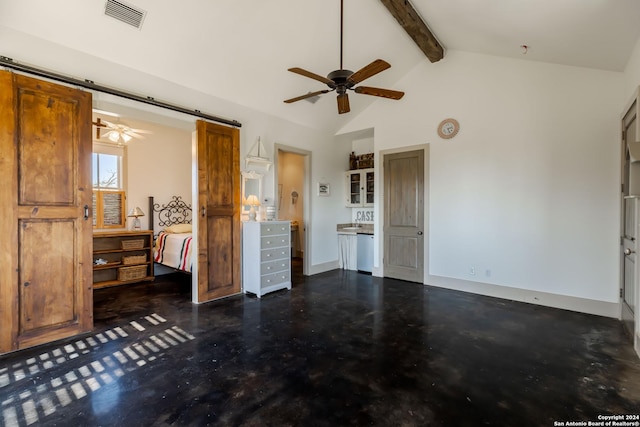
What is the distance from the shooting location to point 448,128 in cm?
485

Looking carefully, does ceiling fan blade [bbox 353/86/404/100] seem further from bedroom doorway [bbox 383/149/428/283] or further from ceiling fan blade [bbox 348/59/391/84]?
bedroom doorway [bbox 383/149/428/283]

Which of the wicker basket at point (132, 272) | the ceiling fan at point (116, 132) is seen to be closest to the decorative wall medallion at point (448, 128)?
the ceiling fan at point (116, 132)

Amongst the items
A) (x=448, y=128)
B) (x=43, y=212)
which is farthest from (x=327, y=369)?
(x=448, y=128)

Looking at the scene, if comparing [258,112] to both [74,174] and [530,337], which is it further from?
[530,337]

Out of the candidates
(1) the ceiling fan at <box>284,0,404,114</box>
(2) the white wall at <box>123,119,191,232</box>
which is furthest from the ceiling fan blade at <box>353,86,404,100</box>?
(2) the white wall at <box>123,119,191,232</box>

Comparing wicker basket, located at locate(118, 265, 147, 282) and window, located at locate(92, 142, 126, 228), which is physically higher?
window, located at locate(92, 142, 126, 228)

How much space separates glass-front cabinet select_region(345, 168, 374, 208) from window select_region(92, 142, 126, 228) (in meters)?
4.48

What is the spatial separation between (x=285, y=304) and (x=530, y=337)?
2.82 m

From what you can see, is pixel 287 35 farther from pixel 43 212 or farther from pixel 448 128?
pixel 43 212

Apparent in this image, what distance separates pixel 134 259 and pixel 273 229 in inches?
109

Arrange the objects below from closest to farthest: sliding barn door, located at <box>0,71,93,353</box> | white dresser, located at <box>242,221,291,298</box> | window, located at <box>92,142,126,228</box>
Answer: sliding barn door, located at <box>0,71,93,353</box>, white dresser, located at <box>242,221,291,298</box>, window, located at <box>92,142,126,228</box>

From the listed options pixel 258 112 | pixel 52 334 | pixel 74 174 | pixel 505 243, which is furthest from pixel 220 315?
pixel 505 243

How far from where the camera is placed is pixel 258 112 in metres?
4.84

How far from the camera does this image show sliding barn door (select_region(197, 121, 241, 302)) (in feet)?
13.4
